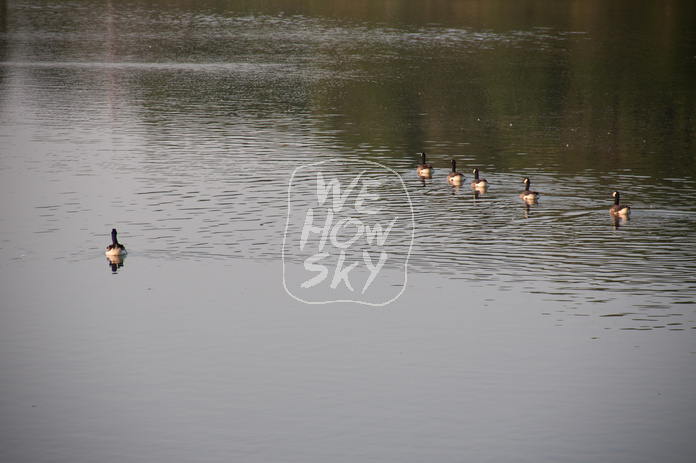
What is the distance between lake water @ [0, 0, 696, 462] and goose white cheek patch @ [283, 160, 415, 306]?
0.75 feet

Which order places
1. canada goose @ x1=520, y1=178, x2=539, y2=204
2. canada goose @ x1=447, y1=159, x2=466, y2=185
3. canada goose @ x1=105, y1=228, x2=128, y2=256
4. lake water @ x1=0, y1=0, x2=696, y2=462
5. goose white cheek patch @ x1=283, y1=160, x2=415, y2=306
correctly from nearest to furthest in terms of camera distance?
lake water @ x1=0, y1=0, x2=696, y2=462, goose white cheek patch @ x1=283, y1=160, x2=415, y2=306, canada goose @ x1=105, y1=228, x2=128, y2=256, canada goose @ x1=520, y1=178, x2=539, y2=204, canada goose @ x1=447, y1=159, x2=466, y2=185

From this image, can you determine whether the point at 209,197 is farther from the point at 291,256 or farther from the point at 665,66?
the point at 665,66

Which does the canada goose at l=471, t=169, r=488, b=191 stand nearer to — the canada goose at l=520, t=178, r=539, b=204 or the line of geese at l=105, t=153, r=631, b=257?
the line of geese at l=105, t=153, r=631, b=257

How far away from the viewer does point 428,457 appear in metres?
20.5

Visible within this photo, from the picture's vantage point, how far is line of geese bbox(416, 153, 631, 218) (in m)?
38.8

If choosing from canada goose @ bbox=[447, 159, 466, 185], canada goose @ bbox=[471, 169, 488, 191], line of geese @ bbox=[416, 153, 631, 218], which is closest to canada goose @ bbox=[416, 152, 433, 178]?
line of geese @ bbox=[416, 153, 631, 218]

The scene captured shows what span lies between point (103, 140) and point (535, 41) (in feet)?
198

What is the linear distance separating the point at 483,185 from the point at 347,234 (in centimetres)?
914

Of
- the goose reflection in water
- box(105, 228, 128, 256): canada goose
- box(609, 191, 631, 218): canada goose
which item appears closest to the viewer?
the goose reflection in water

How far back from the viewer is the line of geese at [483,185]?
3881cm

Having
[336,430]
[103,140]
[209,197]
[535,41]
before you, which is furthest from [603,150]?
[535,41]

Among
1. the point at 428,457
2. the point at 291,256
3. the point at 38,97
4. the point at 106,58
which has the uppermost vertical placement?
the point at 106,58

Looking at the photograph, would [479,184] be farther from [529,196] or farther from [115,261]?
[115,261]

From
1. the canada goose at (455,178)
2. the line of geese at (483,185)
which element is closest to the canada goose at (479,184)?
the line of geese at (483,185)
